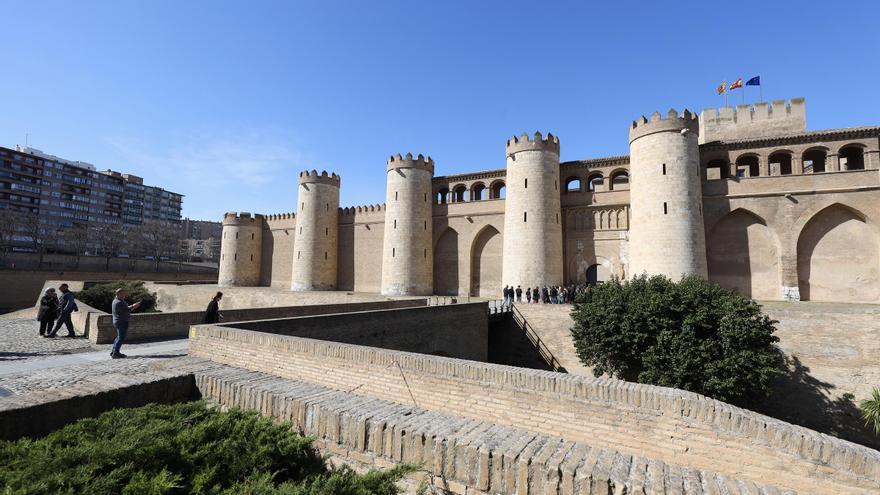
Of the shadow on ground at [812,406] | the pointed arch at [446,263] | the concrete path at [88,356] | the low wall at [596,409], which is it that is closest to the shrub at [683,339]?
the shadow on ground at [812,406]

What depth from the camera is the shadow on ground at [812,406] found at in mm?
12445

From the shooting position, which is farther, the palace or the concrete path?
the palace

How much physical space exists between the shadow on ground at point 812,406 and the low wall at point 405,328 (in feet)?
29.6

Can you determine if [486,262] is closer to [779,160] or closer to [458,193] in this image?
[458,193]

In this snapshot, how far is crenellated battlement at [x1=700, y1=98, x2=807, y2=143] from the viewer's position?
22750 millimetres

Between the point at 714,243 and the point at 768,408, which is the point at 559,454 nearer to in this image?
the point at 768,408

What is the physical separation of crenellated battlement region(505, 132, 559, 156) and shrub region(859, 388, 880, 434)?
608 inches

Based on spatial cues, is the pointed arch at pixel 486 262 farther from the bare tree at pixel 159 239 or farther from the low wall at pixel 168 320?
the bare tree at pixel 159 239

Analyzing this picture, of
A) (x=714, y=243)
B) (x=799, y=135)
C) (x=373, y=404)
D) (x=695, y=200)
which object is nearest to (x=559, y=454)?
(x=373, y=404)

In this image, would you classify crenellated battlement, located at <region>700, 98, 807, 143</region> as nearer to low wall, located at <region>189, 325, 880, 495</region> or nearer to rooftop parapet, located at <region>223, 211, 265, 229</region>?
low wall, located at <region>189, 325, 880, 495</region>

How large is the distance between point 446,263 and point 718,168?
16.2 m

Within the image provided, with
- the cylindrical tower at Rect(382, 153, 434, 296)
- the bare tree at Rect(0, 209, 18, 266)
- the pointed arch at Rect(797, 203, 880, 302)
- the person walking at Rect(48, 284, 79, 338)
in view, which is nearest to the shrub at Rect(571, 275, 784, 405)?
the pointed arch at Rect(797, 203, 880, 302)

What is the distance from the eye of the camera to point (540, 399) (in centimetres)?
516

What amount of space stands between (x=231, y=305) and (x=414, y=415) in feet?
84.4
